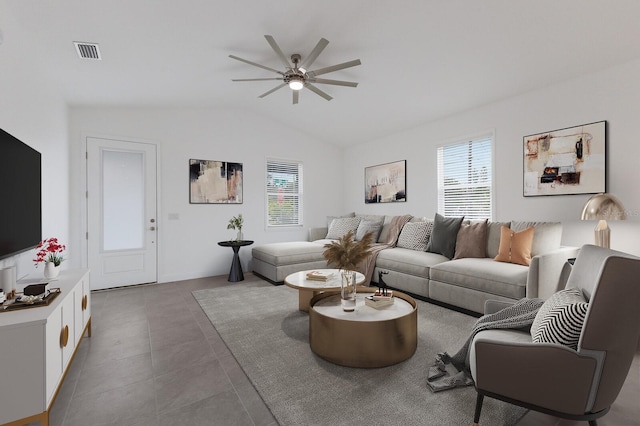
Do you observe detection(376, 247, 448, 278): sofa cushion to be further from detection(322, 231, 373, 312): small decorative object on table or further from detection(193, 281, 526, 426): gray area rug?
detection(322, 231, 373, 312): small decorative object on table

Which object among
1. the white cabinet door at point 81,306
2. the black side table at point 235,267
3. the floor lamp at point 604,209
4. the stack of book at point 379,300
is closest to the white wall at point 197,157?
the black side table at point 235,267

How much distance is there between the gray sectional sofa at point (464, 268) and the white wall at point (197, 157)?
957mm

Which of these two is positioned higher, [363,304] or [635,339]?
[635,339]

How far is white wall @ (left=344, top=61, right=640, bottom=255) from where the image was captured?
3.02m

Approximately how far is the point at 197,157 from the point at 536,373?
5.15 m

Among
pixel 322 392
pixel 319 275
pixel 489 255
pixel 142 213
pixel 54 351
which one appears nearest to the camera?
pixel 54 351

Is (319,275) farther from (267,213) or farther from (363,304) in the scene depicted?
(267,213)

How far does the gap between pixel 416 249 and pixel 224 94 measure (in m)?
3.70

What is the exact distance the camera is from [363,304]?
8.61 feet

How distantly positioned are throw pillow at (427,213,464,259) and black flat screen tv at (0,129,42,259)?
13.9 ft

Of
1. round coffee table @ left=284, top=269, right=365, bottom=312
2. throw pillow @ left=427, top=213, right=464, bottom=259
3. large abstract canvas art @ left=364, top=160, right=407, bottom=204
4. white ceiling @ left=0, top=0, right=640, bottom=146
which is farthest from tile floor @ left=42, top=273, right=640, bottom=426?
large abstract canvas art @ left=364, top=160, right=407, bottom=204

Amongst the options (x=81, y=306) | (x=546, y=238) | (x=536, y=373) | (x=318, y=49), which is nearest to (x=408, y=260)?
(x=546, y=238)

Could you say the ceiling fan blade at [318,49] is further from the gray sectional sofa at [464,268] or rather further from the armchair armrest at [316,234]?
the armchair armrest at [316,234]

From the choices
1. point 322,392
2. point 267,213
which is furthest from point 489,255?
point 267,213
